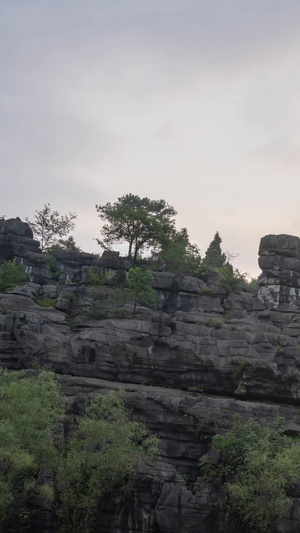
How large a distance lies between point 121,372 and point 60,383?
5207mm

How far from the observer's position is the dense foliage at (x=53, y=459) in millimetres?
31344

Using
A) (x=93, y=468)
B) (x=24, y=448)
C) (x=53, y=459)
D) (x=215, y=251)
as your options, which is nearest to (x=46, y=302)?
(x=93, y=468)

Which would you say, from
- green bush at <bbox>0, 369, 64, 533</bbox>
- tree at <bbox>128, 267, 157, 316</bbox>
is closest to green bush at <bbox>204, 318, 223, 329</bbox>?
tree at <bbox>128, 267, 157, 316</bbox>

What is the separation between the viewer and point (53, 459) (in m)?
33.3

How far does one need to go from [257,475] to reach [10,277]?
33473mm

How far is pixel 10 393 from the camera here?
33.6 meters

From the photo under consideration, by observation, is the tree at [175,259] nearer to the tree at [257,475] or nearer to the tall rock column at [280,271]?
the tall rock column at [280,271]

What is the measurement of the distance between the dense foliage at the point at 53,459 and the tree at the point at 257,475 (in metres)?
5.41

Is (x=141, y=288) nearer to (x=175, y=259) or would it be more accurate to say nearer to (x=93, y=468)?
(x=175, y=259)

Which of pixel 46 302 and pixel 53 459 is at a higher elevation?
pixel 46 302

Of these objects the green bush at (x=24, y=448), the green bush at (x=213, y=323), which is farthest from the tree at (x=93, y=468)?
the green bush at (x=213, y=323)

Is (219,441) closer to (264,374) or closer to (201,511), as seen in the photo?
(201,511)

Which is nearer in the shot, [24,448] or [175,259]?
[24,448]

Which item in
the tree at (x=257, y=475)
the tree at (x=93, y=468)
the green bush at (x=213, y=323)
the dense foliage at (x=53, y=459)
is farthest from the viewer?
the green bush at (x=213, y=323)
